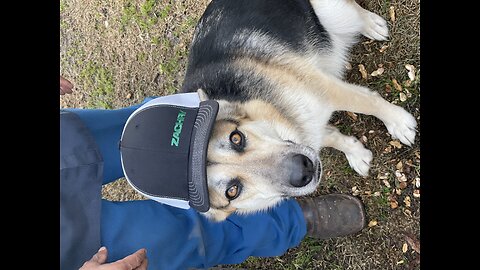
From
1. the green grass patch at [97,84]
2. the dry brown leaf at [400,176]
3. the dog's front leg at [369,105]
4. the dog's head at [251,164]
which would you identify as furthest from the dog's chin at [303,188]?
the green grass patch at [97,84]

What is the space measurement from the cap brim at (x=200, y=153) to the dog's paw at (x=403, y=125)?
167cm

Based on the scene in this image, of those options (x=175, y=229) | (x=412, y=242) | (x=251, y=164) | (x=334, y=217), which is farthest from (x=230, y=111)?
(x=412, y=242)

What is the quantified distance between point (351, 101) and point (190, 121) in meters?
1.38

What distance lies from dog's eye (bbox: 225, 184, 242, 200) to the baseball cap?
271 mm

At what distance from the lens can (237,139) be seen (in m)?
2.81

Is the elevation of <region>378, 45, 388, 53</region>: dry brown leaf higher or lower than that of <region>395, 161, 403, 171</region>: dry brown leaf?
higher

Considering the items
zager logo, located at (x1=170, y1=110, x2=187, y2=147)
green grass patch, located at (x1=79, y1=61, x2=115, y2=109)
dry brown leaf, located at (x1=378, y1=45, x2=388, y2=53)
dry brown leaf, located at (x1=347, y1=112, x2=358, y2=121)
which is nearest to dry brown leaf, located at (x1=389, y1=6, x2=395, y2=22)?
dry brown leaf, located at (x1=378, y1=45, x2=388, y2=53)

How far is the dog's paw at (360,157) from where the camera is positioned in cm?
377

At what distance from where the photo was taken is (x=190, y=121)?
2.56m

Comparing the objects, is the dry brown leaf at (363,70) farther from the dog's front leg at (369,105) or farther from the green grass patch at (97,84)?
the green grass patch at (97,84)

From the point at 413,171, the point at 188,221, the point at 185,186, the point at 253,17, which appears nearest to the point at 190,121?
the point at 185,186

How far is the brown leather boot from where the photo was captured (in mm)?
3830

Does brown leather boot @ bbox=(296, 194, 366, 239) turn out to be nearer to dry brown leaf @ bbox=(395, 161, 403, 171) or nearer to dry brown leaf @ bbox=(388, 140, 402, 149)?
dry brown leaf @ bbox=(395, 161, 403, 171)

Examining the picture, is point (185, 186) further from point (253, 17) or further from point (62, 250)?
point (253, 17)
